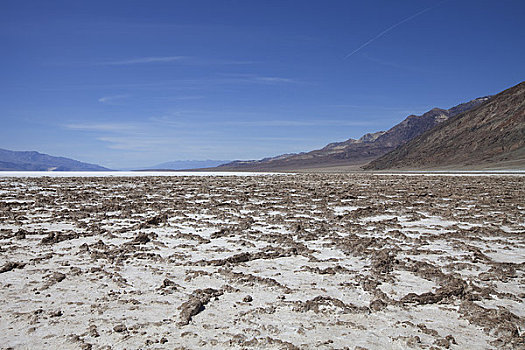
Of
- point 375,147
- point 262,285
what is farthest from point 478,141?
point 375,147

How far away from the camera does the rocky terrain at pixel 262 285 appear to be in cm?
345

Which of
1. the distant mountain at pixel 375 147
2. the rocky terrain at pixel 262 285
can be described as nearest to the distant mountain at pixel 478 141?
the distant mountain at pixel 375 147

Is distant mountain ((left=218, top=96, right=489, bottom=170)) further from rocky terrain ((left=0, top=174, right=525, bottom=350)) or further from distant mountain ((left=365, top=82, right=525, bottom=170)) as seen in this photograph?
rocky terrain ((left=0, top=174, right=525, bottom=350))

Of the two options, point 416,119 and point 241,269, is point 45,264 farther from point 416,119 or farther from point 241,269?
point 416,119

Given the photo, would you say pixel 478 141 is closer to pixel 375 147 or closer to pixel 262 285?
pixel 262 285

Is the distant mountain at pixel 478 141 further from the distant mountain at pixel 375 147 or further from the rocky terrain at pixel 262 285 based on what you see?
the rocky terrain at pixel 262 285

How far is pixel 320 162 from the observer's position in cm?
14600

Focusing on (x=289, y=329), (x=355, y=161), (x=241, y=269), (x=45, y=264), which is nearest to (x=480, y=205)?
(x=241, y=269)

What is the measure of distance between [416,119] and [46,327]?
19461 centimetres

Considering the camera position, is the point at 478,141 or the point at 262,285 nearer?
the point at 262,285

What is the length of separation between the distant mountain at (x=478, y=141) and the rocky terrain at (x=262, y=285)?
192ft

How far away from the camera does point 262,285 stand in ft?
15.6

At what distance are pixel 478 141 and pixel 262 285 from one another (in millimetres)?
83562

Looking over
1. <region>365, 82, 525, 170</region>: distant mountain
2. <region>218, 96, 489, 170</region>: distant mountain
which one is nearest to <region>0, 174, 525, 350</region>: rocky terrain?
<region>365, 82, 525, 170</region>: distant mountain
